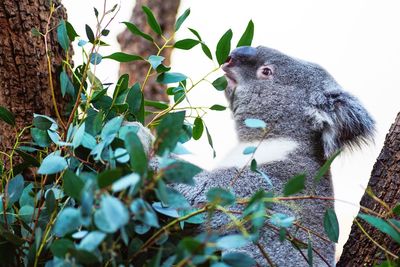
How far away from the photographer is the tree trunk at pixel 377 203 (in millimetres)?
2141

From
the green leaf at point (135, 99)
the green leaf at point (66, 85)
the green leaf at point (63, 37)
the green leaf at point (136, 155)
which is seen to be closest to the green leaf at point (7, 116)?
the green leaf at point (66, 85)

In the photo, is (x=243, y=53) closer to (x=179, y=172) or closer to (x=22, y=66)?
(x=22, y=66)

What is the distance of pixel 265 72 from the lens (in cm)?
293

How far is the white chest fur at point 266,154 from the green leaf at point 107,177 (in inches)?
58.8

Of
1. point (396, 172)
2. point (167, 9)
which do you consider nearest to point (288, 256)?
point (396, 172)

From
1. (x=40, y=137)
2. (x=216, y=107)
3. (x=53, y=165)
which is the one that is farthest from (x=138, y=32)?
(x=53, y=165)

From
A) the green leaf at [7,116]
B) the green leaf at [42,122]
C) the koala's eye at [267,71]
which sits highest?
the koala's eye at [267,71]

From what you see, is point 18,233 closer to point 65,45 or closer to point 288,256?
point 65,45

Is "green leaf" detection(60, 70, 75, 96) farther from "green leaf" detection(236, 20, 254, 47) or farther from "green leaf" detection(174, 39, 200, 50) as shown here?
"green leaf" detection(236, 20, 254, 47)

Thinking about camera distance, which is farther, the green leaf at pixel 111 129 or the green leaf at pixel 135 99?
the green leaf at pixel 135 99

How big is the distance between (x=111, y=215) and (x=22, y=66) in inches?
58.1

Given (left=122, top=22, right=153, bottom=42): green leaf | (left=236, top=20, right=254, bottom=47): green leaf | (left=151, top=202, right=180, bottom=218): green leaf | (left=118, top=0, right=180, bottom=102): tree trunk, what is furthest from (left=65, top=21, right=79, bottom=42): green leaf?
(left=118, top=0, right=180, bottom=102): tree trunk

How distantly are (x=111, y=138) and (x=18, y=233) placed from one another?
19.7 inches

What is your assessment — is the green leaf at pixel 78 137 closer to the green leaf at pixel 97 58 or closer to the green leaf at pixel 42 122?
the green leaf at pixel 42 122
